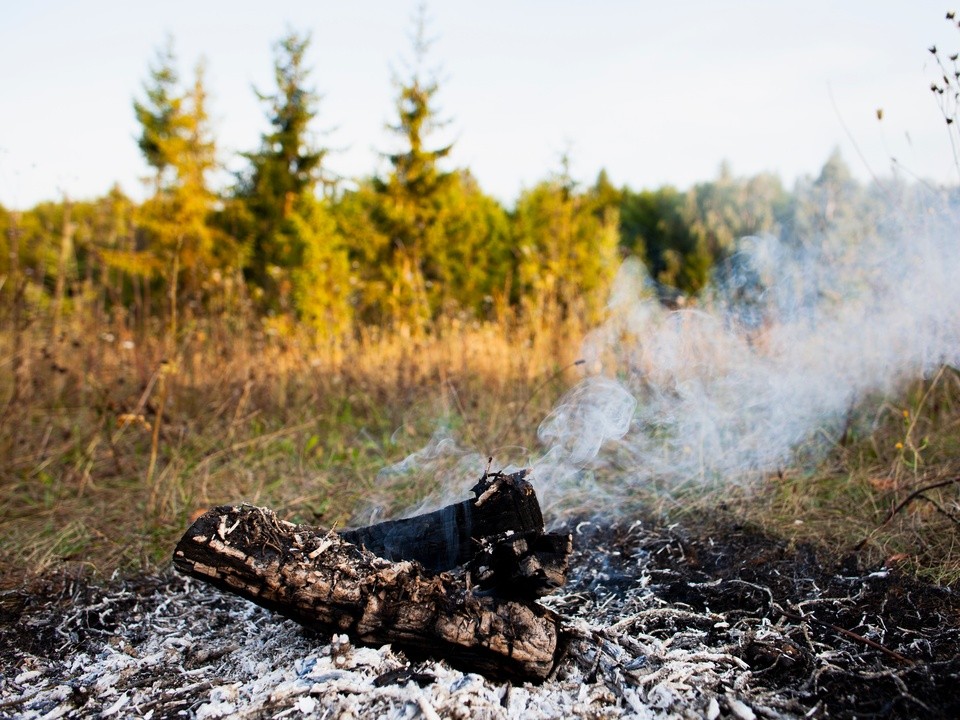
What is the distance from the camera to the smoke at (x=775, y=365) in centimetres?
343

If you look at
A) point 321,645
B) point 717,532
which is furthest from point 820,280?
point 321,645

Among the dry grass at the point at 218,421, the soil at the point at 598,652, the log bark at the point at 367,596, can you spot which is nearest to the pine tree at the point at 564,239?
the dry grass at the point at 218,421

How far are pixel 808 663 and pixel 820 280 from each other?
309 centimetres

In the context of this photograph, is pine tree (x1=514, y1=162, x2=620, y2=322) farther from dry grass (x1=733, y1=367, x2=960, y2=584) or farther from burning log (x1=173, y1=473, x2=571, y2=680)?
burning log (x1=173, y1=473, x2=571, y2=680)

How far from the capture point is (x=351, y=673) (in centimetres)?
181

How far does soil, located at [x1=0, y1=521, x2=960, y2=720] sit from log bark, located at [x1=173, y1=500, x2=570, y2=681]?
7 centimetres

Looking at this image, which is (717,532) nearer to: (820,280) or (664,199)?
(820,280)

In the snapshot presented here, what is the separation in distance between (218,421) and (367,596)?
314cm

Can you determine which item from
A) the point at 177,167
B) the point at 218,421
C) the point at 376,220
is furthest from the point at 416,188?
the point at 218,421

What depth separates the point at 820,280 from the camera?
431 centimetres

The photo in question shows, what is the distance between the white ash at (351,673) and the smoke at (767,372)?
0.99 meters

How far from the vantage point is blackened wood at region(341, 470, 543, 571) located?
6.91ft

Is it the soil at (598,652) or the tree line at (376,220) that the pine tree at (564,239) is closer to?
the tree line at (376,220)

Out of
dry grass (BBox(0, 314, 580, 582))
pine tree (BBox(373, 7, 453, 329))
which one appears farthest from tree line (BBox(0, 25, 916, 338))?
dry grass (BBox(0, 314, 580, 582))
